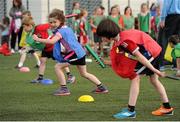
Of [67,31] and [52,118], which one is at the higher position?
[67,31]

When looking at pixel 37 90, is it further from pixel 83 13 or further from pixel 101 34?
pixel 83 13

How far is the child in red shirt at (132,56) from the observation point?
23.8 feet

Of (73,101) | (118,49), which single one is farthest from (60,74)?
(118,49)

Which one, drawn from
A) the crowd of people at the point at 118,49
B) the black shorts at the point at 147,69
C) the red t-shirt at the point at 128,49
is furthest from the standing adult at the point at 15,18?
the black shorts at the point at 147,69

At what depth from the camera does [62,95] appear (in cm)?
969

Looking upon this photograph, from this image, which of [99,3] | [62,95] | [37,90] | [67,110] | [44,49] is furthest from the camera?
[99,3]

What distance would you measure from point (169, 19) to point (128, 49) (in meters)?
6.01

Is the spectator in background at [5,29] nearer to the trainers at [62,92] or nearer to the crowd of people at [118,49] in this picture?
the crowd of people at [118,49]

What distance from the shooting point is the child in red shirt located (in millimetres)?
7242

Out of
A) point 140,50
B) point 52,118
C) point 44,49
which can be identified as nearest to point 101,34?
point 140,50

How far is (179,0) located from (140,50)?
19.3ft

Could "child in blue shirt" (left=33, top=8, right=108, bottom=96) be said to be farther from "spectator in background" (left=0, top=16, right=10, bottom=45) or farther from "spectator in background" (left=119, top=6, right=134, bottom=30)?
"spectator in background" (left=0, top=16, right=10, bottom=45)

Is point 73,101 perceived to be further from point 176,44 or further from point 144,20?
point 144,20

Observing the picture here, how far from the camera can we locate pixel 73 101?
29.3 ft
